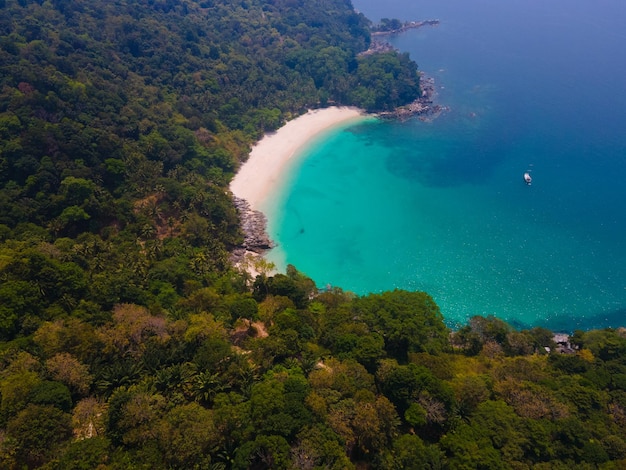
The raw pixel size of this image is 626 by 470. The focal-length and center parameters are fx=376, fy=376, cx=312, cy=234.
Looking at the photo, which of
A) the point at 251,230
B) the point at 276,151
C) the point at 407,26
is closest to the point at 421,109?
the point at 276,151

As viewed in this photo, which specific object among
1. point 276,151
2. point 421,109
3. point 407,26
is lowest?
point 276,151

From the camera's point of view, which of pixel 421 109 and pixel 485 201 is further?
pixel 421 109

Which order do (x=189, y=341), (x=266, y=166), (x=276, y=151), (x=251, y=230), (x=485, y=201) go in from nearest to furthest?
(x=189, y=341) < (x=251, y=230) < (x=485, y=201) < (x=266, y=166) < (x=276, y=151)

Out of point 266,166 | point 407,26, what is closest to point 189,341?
point 266,166

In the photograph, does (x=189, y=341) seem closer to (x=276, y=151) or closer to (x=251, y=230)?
(x=251, y=230)

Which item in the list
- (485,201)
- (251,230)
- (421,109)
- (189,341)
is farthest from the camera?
(421,109)

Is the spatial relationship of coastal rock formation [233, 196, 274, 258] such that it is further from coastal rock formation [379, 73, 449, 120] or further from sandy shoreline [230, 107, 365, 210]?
coastal rock formation [379, 73, 449, 120]

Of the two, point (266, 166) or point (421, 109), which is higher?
point (421, 109)

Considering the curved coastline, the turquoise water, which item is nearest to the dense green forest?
the curved coastline

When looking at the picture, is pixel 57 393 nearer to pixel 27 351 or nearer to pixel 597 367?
pixel 27 351
